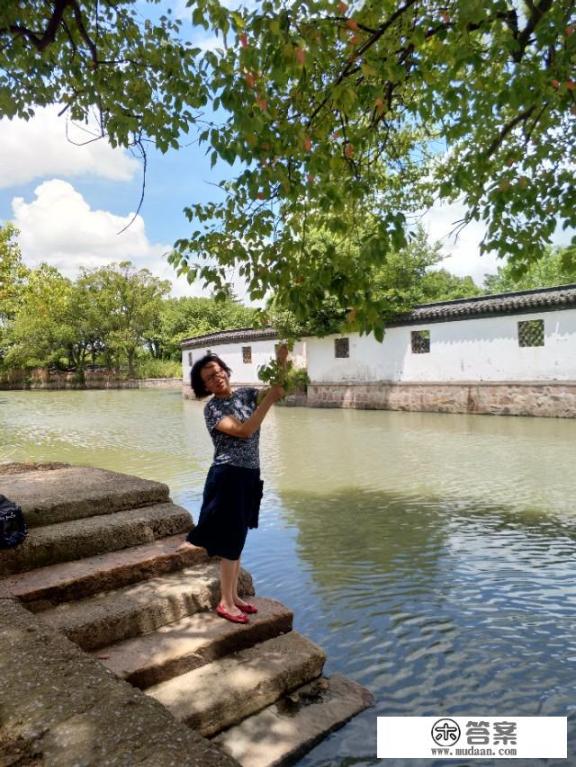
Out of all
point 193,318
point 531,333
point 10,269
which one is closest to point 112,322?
point 193,318

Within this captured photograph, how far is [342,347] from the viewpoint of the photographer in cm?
2161

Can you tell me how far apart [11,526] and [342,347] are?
18843 millimetres

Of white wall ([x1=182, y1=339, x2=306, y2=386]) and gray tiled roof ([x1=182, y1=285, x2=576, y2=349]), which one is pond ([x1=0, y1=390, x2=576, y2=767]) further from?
white wall ([x1=182, y1=339, x2=306, y2=386])

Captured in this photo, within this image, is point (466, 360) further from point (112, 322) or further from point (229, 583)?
point (112, 322)

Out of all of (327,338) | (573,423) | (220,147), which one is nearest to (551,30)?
(220,147)

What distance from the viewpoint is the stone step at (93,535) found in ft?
10.8

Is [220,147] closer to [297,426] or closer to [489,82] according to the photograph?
[489,82]

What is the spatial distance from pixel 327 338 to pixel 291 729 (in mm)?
19717

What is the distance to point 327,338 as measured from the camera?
21969 mm

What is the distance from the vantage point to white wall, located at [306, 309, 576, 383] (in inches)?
614

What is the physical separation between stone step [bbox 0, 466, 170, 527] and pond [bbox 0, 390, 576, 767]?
3.96ft

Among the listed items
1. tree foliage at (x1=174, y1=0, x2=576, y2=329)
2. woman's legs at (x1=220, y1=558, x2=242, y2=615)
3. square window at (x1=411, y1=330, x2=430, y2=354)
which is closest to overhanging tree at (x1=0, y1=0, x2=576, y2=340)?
tree foliage at (x1=174, y1=0, x2=576, y2=329)

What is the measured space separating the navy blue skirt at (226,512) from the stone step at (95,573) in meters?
0.51

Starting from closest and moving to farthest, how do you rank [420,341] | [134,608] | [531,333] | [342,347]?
1. [134,608]
2. [531,333]
3. [420,341]
4. [342,347]
